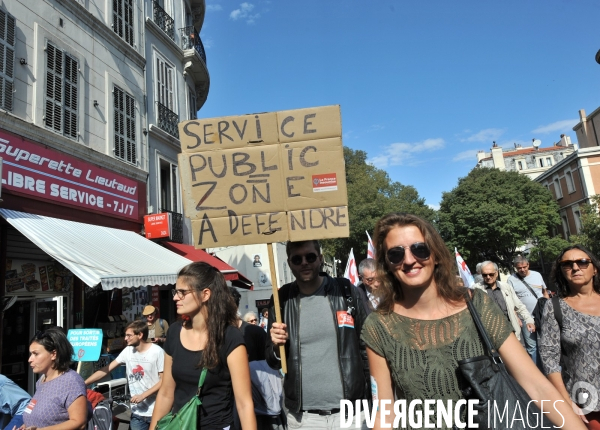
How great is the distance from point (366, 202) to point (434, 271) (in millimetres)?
30372

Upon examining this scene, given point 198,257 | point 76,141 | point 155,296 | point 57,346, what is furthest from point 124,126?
point 57,346

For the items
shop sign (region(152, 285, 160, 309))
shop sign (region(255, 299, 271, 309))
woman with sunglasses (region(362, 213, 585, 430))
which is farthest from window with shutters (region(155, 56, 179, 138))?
shop sign (region(255, 299, 271, 309))

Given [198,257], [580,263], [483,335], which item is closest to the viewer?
[483,335]

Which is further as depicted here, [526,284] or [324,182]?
[526,284]

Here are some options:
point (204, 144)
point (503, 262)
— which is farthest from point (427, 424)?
point (503, 262)

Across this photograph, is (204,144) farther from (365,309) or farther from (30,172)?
(30,172)

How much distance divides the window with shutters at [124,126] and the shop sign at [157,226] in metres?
1.71

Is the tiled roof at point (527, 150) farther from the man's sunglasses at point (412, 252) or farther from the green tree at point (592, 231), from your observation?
the man's sunglasses at point (412, 252)

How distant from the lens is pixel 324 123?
121 inches

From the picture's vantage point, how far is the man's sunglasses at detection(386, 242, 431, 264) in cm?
189

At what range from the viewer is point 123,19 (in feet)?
39.4

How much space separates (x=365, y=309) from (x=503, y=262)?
1495 inches

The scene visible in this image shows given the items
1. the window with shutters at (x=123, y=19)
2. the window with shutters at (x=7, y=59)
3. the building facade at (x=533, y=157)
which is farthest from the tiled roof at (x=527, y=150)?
the window with shutters at (x=7, y=59)

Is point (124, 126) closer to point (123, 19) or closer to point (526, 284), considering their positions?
point (123, 19)
